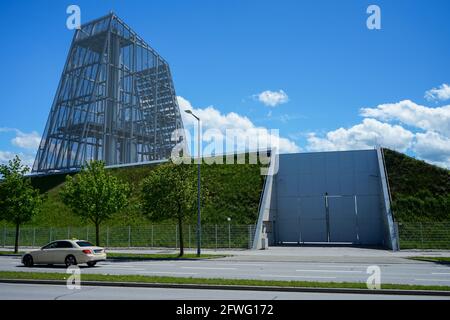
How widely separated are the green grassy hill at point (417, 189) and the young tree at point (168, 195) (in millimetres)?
17555

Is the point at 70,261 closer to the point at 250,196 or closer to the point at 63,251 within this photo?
the point at 63,251

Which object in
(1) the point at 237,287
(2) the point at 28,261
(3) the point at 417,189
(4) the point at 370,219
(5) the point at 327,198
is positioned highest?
(3) the point at 417,189

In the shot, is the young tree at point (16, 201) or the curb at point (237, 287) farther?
the young tree at point (16, 201)

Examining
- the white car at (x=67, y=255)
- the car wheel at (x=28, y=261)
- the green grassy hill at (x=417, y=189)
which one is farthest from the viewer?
the green grassy hill at (x=417, y=189)

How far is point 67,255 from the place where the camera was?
770 inches

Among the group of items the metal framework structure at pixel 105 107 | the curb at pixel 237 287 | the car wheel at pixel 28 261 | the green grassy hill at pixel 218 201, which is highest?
the metal framework structure at pixel 105 107

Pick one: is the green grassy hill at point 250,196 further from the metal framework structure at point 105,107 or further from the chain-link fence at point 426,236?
the metal framework structure at point 105,107

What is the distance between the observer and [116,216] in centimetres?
3762

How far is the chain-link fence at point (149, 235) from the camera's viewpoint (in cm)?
3064

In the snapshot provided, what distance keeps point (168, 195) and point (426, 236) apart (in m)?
19.2

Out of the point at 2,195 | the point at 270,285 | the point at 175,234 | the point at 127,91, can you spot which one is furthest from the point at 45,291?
the point at 127,91

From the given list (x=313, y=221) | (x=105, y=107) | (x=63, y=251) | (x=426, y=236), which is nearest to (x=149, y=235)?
(x=63, y=251)

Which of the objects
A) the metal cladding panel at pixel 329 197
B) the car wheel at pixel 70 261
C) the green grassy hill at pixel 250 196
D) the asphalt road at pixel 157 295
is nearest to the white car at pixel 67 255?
the car wheel at pixel 70 261

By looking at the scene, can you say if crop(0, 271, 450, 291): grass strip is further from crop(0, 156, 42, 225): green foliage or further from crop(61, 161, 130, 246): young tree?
crop(0, 156, 42, 225): green foliage
